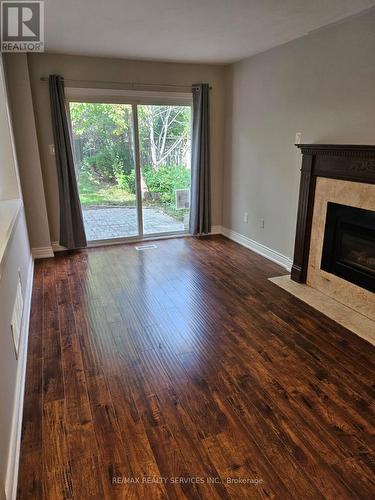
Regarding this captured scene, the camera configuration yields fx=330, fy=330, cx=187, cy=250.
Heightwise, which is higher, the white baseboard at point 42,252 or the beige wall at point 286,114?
the beige wall at point 286,114

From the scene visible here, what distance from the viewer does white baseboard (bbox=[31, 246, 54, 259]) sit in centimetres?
425

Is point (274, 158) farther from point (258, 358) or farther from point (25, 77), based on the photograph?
point (25, 77)

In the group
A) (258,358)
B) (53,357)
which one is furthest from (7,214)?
(258,358)

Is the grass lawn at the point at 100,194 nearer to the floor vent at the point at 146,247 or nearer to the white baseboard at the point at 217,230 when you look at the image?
the floor vent at the point at 146,247

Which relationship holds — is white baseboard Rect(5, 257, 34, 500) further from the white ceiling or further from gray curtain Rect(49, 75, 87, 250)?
the white ceiling

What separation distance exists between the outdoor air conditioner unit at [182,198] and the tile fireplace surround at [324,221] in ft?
7.04

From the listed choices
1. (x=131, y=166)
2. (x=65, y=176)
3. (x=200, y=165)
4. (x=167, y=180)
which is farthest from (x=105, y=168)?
(x=200, y=165)

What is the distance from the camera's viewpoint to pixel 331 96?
9.95ft

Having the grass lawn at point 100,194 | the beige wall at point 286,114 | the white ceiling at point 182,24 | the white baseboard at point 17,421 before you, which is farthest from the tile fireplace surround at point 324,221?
the grass lawn at point 100,194

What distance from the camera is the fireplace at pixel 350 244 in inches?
109

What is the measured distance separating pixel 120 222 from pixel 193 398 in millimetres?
3369

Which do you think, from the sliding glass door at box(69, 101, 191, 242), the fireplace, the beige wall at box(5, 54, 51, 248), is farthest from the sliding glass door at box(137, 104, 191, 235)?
the fireplace

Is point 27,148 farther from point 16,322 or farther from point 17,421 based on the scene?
point 17,421

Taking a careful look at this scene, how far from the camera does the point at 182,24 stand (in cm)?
285
